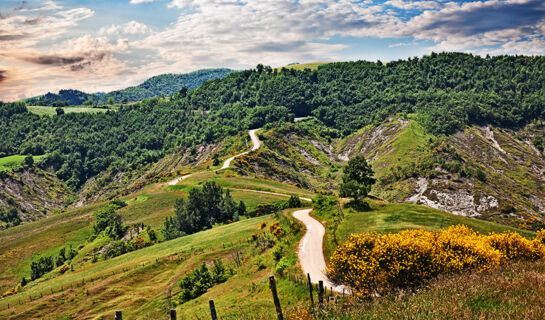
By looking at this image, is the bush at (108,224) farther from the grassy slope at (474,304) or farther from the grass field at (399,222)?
the grassy slope at (474,304)

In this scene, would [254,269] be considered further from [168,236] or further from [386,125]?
[386,125]

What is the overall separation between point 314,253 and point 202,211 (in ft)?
172

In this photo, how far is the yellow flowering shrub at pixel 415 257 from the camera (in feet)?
82.8

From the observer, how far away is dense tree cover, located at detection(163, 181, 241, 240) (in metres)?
80.7

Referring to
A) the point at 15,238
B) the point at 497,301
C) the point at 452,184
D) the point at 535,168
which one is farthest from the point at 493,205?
the point at 15,238

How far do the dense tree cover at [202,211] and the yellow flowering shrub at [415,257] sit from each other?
196 ft

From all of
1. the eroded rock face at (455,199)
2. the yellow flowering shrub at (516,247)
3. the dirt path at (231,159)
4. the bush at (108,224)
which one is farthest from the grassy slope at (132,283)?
the eroded rock face at (455,199)

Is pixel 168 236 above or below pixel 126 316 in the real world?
below

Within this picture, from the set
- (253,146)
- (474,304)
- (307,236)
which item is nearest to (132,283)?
(307,236)

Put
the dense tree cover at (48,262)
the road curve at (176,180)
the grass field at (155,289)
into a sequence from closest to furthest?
the grass field at (155,289), the dense tree cover at (48,262), the road curve at (176,180)

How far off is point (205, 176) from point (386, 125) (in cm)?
12129

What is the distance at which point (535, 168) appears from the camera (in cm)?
14775

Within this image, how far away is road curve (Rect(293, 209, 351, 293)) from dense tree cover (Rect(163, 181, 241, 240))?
114 ft

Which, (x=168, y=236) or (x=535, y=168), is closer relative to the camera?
(x=168, y=236)
